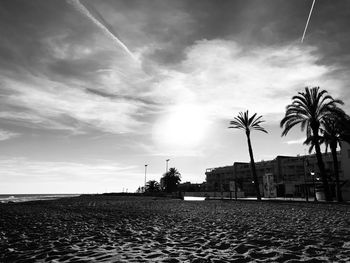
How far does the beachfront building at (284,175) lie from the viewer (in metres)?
42.6

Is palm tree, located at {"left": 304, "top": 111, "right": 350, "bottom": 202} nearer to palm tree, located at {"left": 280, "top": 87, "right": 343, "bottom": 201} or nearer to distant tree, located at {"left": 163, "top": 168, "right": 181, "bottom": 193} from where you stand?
palm tree, located at {"left": 280, "top": 87, "right": 343, "bottom": 201}

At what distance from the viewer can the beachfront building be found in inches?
1678

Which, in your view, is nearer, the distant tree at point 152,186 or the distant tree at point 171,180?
the distant tree at point 171,180

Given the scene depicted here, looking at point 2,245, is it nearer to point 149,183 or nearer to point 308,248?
point 308,248

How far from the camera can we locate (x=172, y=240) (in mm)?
9242

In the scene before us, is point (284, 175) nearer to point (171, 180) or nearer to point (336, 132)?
point (171, 180)

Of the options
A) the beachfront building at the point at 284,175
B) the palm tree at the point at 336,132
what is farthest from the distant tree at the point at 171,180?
the palm tree at the point at 336,132

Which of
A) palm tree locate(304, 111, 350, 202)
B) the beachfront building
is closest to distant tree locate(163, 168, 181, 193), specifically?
the beachfront building

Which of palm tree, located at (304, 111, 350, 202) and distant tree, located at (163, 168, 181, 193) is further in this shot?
distant tree, located at (163, 168, 181, 193)

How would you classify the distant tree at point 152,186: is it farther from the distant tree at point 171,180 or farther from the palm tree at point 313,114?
the palm tree at point 313,114

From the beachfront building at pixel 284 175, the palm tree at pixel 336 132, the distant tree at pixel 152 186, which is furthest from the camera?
the distant tree at pixel 152 186

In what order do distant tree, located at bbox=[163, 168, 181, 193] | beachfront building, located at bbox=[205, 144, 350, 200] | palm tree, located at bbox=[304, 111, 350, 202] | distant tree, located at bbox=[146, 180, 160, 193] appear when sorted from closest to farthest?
1. palm tree, located at bbox=[304, 111, 350, 202]
2. beachfront building, located at bbox=[205, 144, 350, 200]
3. distant tree, located at bbox=[163, 168, 181, 193]
4. distant tree, located at bbox=[146, 180, 160, 193]

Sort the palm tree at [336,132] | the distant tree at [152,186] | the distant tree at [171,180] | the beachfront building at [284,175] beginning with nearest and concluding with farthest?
the palm tree at [336,132]
the beachfront building at [284,175]
the distant tree at [171,180]
the distant tree at [152,186]

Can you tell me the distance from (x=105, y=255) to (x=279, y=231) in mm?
6208
